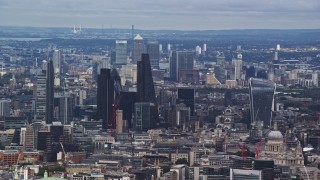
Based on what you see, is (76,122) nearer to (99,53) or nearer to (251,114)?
(251,114)

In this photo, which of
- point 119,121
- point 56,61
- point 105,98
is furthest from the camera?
point 56,61

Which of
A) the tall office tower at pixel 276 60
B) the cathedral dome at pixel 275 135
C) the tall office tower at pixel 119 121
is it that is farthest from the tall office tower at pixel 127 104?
the tall office tower at pixel 276 60

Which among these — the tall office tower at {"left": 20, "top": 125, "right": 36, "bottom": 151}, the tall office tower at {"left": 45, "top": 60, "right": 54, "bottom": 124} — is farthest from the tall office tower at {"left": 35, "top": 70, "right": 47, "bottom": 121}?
the tall office tower at {"left": 20, "top": 125, "right": 36, "bottom": 151}

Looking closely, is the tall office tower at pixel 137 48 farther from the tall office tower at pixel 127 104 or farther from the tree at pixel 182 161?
the tree at pixel 182 161

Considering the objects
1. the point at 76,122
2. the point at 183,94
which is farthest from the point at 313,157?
the point at 183,94

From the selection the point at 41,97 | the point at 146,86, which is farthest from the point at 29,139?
the point at 146,86

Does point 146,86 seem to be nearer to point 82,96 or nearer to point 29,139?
point 82,96

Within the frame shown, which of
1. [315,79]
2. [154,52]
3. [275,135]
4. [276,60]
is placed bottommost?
[315,79]
